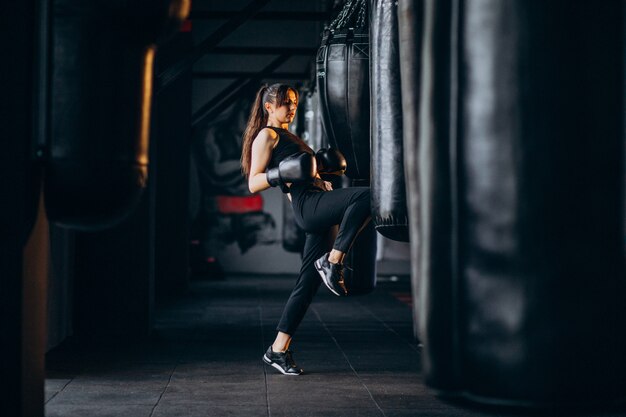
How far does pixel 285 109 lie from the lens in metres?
4.77

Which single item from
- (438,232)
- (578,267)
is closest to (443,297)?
(438,232)

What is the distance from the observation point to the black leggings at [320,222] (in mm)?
4238

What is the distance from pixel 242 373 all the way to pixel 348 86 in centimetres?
176

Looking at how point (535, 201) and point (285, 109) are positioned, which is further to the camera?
point (285, 109)

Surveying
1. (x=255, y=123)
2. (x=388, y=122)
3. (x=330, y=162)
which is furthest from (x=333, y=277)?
(x=388, y=122)

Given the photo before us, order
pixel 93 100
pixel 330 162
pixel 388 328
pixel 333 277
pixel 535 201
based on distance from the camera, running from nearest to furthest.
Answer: pixel 535 201, pixel 93 100, pixel 333 277, pixel 330 162, pixel 388 328

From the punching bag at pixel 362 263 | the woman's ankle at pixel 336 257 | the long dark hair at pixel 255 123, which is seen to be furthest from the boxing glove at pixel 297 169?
the long dark hair at pixel 255 123

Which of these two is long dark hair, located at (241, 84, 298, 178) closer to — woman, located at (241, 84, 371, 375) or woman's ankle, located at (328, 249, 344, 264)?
woman, located at (241, 84, 371, 375)

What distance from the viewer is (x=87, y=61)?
1.80m

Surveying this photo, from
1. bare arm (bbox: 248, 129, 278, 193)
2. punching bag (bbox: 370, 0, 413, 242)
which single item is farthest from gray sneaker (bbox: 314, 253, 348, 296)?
punching bag (bbox: 370, 0, 413, 242)

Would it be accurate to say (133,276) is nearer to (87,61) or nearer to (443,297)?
(87,61)

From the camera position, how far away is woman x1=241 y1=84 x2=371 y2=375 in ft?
13.6

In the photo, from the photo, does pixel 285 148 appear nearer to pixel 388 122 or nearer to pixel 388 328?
pixel 388 122

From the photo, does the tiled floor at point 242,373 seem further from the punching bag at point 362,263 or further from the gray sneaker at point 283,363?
the punching bag at point 362,263
